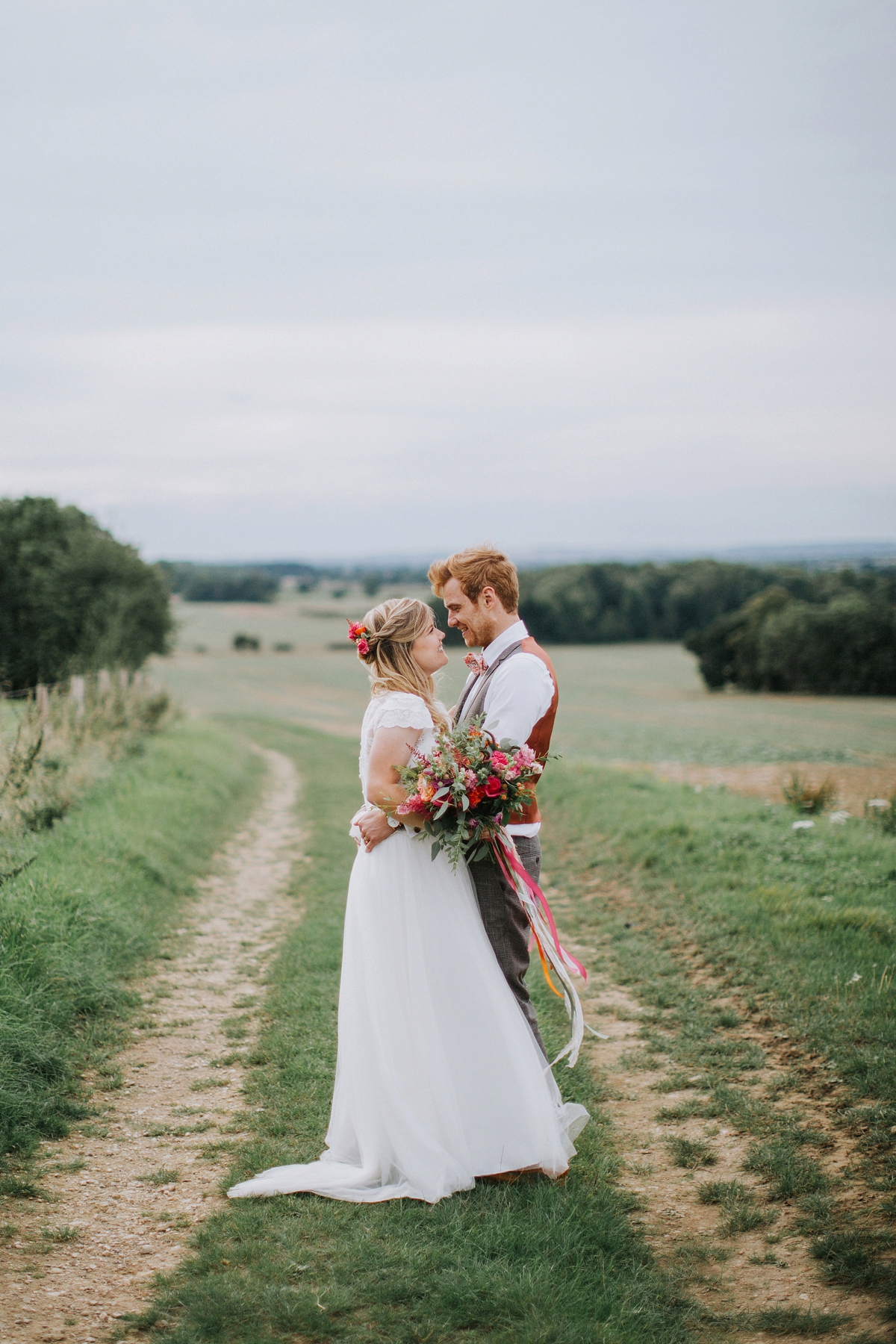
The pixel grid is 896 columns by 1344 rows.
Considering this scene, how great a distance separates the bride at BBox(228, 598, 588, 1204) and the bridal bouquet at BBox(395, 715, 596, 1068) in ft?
0.56

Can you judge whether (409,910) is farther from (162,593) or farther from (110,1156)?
(162,593)

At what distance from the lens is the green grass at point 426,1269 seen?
304 cm

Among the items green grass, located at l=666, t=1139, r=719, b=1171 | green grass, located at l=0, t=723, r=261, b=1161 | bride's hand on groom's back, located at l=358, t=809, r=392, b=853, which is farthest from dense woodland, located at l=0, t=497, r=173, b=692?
green grass, located at l=666, t=1139, r=719, b=1171

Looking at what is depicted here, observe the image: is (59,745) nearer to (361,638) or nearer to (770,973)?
(361,638)

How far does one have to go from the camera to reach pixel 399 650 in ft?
13.7

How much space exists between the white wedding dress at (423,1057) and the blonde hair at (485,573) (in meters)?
0.60

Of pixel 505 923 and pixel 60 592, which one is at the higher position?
pixel 60 592

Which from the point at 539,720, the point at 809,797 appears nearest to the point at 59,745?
the point at 539,720

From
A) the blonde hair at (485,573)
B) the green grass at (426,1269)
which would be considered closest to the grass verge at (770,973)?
the green grass at (426,1269)

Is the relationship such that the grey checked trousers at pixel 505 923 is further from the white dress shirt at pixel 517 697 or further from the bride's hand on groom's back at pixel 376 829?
the white dress shirt at pixel 517 697

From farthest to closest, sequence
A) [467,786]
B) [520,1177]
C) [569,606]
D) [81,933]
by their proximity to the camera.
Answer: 1. [569,606]
2. [81,933]
3. [520,1177]
4. [467,786]

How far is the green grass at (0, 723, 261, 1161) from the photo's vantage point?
481cm

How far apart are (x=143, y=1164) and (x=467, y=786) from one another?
8.00 ft

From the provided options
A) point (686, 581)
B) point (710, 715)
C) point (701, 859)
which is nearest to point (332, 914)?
point (701, 859)
